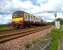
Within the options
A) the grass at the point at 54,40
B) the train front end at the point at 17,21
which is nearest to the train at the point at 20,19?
the train front end at the point at 17,21

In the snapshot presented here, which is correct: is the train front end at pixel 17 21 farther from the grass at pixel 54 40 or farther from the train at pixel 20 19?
the grass at pixel 54 40

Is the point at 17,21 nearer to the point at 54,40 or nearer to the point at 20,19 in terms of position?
the point at 20,19

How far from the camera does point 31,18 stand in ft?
109

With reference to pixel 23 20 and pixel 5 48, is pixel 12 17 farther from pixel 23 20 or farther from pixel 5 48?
pixel 5 48

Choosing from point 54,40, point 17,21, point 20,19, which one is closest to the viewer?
point 54,40

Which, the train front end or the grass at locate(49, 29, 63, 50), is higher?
the train front end

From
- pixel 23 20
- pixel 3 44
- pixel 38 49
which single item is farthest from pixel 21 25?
pixel 3 44

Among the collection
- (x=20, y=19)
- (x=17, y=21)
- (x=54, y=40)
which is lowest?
(x=54, y=40)

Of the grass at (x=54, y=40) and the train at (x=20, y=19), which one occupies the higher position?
the train at (x=20, y=19)

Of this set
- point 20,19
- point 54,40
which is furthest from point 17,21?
point 54,40

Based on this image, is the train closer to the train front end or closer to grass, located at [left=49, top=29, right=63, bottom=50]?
the train front end

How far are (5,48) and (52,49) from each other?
670 cm

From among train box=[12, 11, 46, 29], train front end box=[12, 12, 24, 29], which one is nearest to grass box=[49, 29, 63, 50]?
train box=[12, 11, 46, 29]

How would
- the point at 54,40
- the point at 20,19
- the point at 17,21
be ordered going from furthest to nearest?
the point at 20,19 → the point at 17,21 → the point at 54,40
